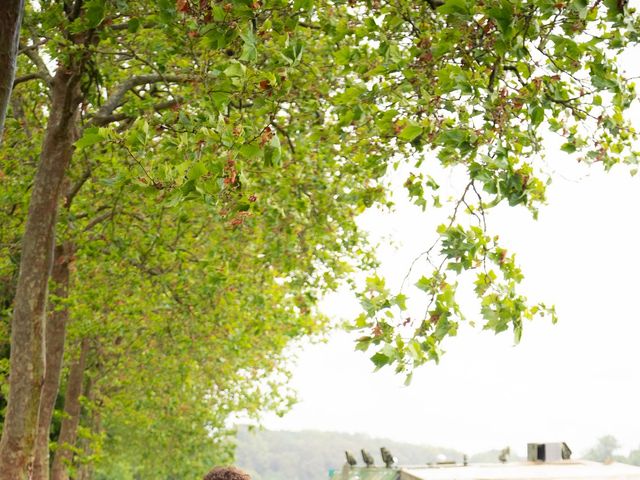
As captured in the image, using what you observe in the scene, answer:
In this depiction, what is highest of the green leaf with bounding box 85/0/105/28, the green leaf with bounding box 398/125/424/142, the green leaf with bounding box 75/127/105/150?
the green leaf with bounding box 85/0/105/28

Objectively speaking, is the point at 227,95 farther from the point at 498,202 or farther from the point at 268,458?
the point at 268,458

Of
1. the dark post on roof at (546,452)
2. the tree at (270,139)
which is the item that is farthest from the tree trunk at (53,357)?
the dark post on roof at (546,452)

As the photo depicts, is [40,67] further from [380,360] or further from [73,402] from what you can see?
[73,402]

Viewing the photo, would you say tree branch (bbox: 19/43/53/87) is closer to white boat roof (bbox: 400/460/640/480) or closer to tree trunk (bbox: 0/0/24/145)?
tree trunk (bbox: 0/0/24/145)

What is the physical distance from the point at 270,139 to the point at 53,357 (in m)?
12.0

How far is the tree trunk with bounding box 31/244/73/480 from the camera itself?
15859 millimetres

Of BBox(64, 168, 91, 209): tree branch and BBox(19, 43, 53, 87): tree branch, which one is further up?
BBox(19, 43, 53, 87): tree branch

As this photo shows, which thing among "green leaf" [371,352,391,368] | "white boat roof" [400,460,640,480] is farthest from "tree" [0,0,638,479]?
"white boat roof" [400,460,640,480]

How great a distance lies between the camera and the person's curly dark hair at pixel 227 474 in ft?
23.1

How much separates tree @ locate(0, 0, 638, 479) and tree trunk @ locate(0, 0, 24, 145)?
25.4 inches

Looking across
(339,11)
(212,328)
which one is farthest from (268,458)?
(339,11)

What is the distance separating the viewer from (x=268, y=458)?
402ft

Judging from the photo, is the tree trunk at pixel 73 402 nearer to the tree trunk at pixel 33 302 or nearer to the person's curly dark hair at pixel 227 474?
the tree trunk at pixel 33 302

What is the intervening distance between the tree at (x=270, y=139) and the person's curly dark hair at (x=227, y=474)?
1.85 meters
